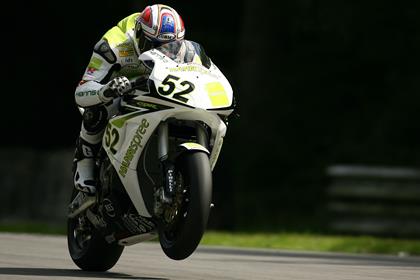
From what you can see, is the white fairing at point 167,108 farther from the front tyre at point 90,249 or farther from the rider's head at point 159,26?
the front tyre at point 90,249

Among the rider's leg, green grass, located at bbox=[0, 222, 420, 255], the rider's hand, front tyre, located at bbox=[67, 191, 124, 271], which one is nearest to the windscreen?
the rider's hand

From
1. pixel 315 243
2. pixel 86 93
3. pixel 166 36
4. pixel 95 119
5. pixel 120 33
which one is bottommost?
pixel 315 243

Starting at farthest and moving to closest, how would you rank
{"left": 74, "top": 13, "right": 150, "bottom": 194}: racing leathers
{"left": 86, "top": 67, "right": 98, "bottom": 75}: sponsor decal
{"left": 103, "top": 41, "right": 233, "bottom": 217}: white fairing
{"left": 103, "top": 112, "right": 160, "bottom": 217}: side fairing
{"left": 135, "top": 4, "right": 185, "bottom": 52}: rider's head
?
{"left": 86, "top": 67, "right": 98, "bottom": 75}: sponsor decal < {"left": 74, "top": 13, "right": 150, "bottom": 194}: racing leathers < {"left": 135, "top": 4, "right": 185, "bottom": 52}: rider's head < {"left": 103, "top": 112, "right": 160, "bottom": 217}: side fairing < {"left": 103, "top": 41, "right": 233, "bottom": 217}: white fairing

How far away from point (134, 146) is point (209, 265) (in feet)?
5.67

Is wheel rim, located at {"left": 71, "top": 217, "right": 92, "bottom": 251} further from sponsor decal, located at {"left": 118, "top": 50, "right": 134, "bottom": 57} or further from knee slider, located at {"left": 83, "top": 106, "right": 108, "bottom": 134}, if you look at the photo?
sponsor decal, located at {"left": 118, "top": 50, "right": 134, "bottom": 57}

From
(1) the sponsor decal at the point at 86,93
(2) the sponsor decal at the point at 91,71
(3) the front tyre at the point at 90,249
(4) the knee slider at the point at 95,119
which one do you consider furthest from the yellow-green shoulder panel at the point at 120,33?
(3) the front tyre at the point at 90,249

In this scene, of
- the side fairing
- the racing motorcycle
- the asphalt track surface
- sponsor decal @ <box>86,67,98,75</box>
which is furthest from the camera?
sponsor decal @ <box>86,67,98,75</box>

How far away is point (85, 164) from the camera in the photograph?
9.28m

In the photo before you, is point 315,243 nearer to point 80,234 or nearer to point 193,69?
point 80,234

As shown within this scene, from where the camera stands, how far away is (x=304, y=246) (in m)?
14.0

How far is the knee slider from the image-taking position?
30.1ft

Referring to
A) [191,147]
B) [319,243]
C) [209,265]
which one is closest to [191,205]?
[191,147]

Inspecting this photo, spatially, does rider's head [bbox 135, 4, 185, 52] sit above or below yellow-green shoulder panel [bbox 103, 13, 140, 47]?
above

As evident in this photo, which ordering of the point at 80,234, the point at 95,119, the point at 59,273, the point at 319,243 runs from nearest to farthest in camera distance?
the point at 59,273 < the point at 95,119 < the point at 80,234 < the point at 319,243
